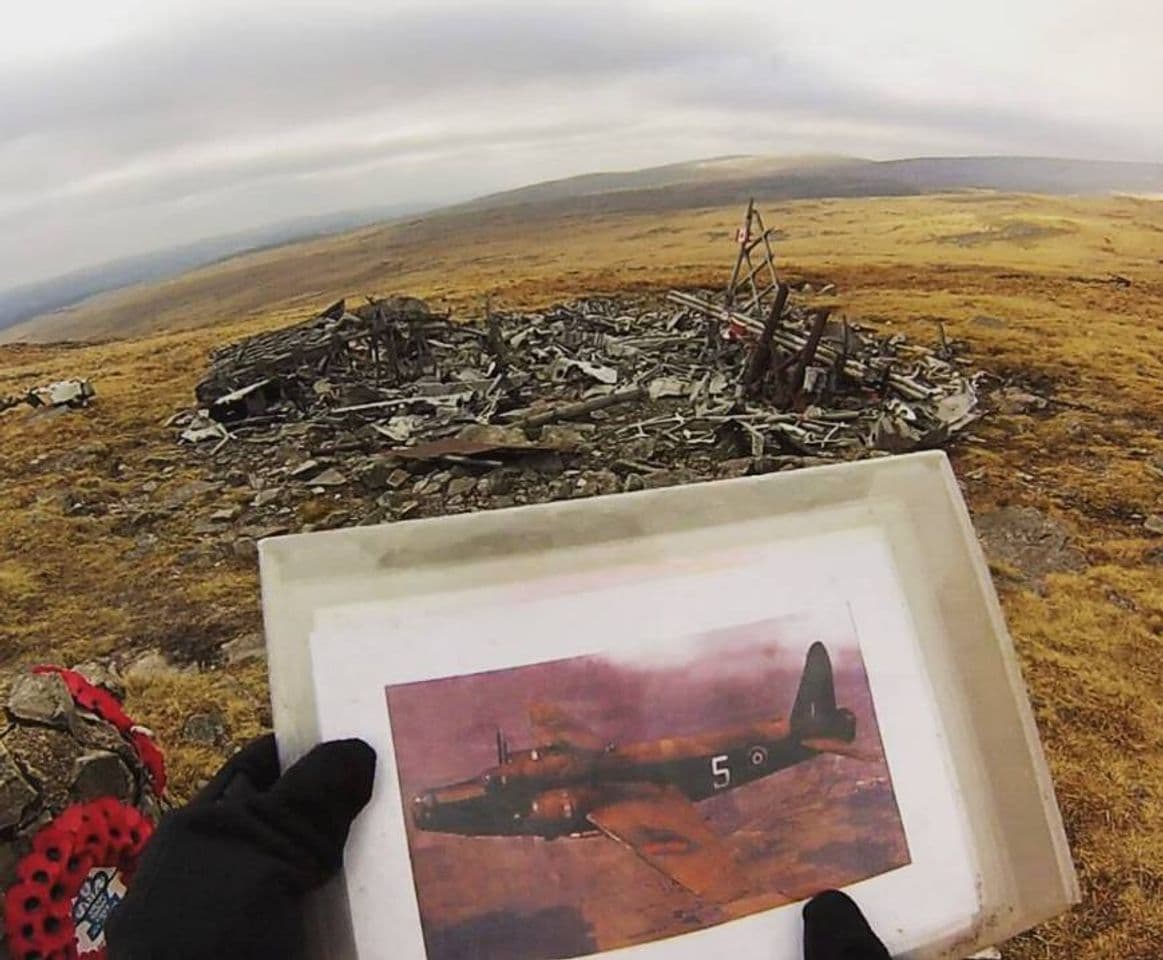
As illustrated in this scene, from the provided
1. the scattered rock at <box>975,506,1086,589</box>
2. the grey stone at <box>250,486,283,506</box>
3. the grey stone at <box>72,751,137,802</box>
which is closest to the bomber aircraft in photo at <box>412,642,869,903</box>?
A: the grey stone at <box>72,751,137,802</box>

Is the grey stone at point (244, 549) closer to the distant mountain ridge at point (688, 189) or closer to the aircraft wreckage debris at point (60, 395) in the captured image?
the aircraft wreckage debris at point (60, 395)

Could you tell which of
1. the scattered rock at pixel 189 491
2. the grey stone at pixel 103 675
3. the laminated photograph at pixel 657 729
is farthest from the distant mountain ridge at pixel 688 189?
the laminated photograph at pixel 657 729

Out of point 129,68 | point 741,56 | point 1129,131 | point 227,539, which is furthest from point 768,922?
point 1129,131

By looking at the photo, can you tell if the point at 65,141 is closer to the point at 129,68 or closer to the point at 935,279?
the point at 129,68

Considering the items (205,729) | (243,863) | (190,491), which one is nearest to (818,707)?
(243,863)

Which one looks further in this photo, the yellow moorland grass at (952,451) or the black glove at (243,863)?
the yellow moorland grass at (952,451)

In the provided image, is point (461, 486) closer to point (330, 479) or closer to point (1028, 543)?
point (330, 479)

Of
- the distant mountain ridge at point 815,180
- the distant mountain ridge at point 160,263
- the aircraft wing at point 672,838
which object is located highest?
the distant mountain ridge at point 815,180
